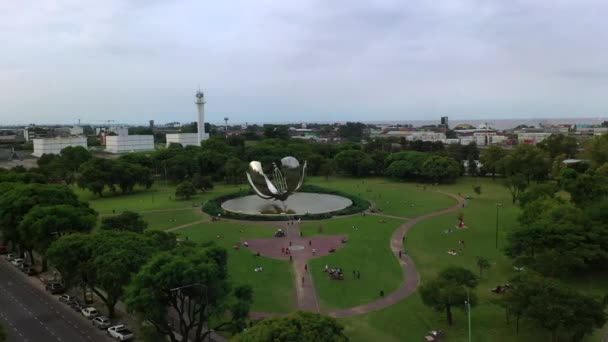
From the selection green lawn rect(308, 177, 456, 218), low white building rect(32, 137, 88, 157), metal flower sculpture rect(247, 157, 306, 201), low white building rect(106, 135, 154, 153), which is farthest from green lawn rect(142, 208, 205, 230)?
low white building rect(106, 135, 154, 153)

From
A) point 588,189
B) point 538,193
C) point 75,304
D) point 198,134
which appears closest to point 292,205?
point 538,193

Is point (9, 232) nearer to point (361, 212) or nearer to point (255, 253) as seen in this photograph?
point (255, 253)

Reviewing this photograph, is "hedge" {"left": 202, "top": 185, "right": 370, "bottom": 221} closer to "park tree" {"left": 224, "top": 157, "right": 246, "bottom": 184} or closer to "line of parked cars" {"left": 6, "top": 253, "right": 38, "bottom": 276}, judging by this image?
"park tree" {"left": 224, "top": 157, "right": 246, "bottom": 184}

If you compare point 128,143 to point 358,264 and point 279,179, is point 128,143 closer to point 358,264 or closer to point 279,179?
point 279,179

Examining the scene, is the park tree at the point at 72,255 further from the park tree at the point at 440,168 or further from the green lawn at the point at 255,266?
the park tree at the point at 440,168

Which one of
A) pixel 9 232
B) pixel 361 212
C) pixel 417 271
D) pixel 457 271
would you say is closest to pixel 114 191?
pixel 9 232

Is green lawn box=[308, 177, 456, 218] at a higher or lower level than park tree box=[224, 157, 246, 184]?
lower

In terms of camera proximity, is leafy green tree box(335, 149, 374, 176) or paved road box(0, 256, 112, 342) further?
leafy green tree box(335, 149, 374, 176)
